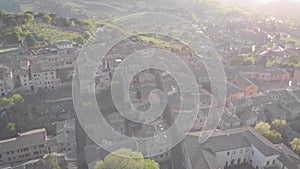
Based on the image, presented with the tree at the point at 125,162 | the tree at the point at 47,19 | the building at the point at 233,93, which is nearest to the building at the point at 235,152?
the tree at the point at 125,162

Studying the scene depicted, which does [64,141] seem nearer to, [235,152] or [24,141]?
[24,141]

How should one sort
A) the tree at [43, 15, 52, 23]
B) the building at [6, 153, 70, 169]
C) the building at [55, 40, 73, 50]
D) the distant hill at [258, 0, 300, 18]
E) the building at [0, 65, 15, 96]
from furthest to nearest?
the distant hill at [258, 0, 300, 18]
the tree at [43, 15, 52, 23]
the building at [55, 40, 73, 50]
the building at [0, 65, 15, 96]
the building at [6, 153, 70, 169]

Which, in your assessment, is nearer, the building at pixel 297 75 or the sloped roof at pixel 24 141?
the sloped roof at pixel 24 141

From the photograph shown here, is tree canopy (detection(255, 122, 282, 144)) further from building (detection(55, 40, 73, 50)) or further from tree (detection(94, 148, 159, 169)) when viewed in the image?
building (detection(55, 40, 73, 50))

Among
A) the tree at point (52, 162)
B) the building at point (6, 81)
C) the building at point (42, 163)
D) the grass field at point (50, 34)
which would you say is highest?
the grass field at point (50, 34)

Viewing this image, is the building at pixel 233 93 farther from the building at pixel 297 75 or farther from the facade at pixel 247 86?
the building at pixel 297 75

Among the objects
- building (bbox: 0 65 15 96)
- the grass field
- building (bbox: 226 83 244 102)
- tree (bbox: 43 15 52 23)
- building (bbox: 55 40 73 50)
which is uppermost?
tree (bbox: 43 15 52 23)

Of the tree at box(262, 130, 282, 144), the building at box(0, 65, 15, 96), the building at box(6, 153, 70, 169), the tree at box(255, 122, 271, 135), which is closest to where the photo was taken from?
the building at box(6, 153, 70, 169)

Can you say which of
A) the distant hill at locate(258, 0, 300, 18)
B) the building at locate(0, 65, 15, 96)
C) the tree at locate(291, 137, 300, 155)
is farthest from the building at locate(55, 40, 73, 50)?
the distant hill at locate(258, 0, 300, 18)
